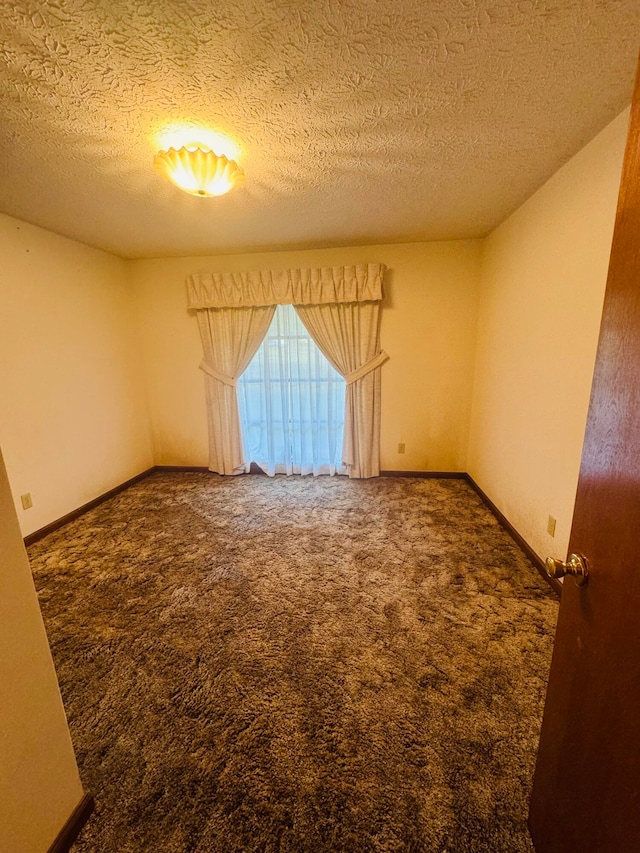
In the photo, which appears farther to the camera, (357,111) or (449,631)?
(449,631)

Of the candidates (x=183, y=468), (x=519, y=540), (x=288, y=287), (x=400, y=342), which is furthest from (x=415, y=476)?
(x=183, y=468)

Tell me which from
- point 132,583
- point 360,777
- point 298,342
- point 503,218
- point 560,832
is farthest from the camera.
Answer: point 298,342

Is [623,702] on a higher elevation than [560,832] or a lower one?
higher

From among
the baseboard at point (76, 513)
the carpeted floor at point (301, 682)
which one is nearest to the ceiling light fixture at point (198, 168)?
the carpeted floor at point (301, 682)

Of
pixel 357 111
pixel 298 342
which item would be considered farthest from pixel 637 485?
pixel 298 342

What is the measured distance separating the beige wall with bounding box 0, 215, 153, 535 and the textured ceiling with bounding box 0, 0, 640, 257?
429mm

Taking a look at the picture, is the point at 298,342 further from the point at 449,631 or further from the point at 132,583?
the point at 449,631

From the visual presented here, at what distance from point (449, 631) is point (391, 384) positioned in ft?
7.27

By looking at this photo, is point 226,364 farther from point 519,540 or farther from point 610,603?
point 610,603

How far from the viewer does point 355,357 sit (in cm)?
312

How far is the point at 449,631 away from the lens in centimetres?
151

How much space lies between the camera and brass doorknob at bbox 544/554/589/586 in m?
0.65

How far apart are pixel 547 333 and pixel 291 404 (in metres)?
2.22

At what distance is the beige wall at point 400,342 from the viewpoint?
117 inches
